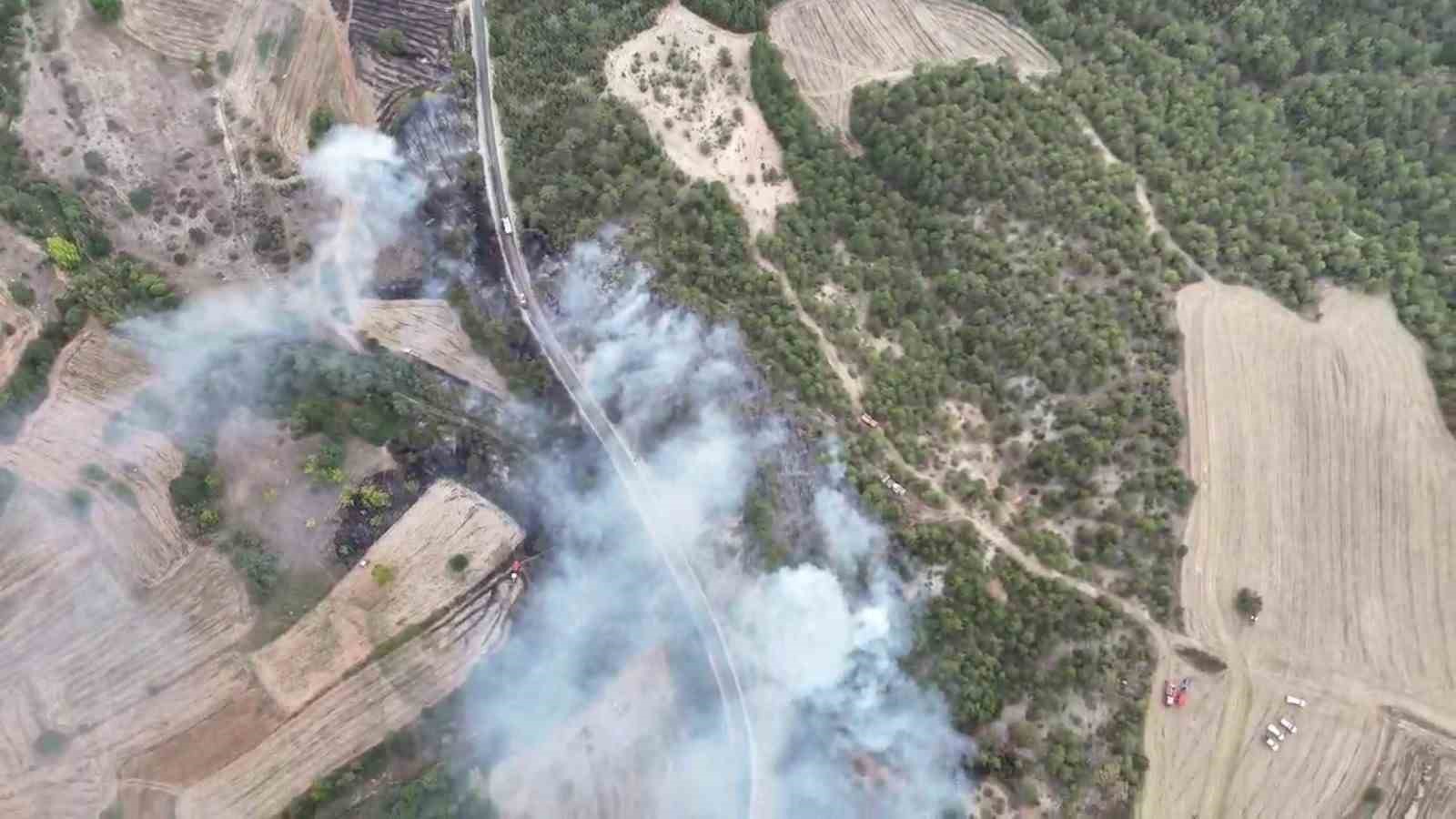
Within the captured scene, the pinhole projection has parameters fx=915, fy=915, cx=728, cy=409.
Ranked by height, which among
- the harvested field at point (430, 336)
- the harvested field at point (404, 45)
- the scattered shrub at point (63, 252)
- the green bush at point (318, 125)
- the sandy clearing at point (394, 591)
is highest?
the harvested field at point (404, 45)

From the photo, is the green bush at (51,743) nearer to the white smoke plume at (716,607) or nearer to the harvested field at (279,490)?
the harvested field at (279,490)

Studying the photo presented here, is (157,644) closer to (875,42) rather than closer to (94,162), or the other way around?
(94,162)

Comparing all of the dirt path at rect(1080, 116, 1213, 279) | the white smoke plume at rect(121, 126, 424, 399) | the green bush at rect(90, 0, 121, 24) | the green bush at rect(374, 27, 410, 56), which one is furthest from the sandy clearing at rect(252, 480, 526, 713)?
the dirt path at rect(1080, 116, 1213, 279)

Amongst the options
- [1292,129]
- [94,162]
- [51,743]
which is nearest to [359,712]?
[51,743]

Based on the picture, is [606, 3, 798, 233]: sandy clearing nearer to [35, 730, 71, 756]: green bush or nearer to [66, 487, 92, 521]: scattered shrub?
[66, 487, 92, 521]: scattered shrub

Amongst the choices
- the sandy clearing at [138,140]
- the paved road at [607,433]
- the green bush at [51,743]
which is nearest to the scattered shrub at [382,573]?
the paved road at [607,433]

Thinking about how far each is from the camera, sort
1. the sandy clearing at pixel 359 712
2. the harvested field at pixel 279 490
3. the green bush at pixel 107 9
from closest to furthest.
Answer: the sandy clearing at pixel 359 712 < the harvested field at pixel 279 490 < the green bush at pixel 107 9

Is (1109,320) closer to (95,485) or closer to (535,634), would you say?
(535,634)
